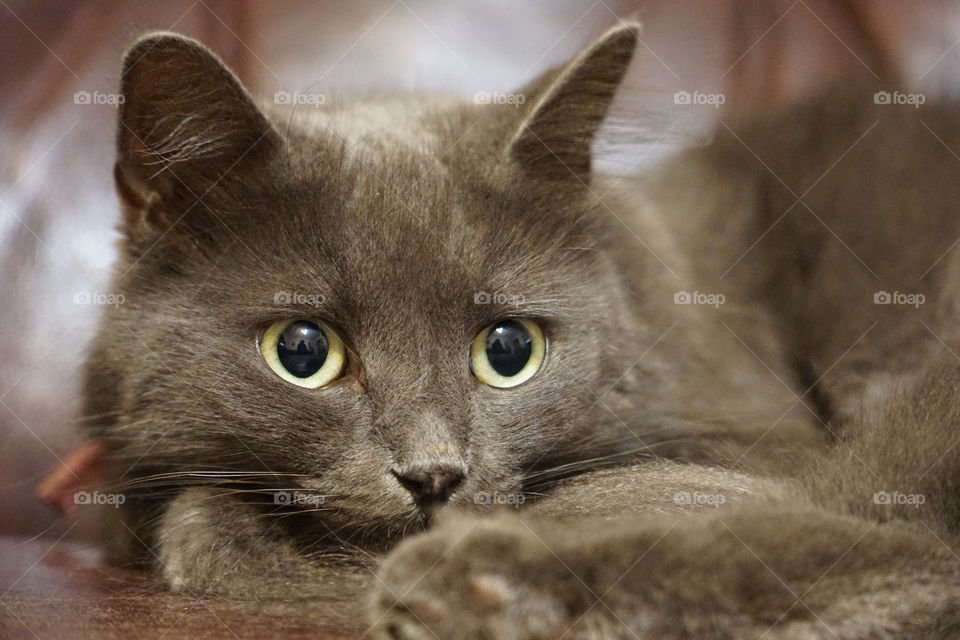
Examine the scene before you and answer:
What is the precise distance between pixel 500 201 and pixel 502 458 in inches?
15.9

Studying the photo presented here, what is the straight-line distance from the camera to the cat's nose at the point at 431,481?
111 cm

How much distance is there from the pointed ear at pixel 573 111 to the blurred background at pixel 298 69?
14cm

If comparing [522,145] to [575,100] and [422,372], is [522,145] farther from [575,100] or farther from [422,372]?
[422,372]
